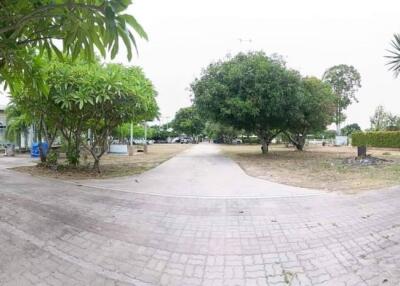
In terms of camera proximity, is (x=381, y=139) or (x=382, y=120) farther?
(x=382, y=120)

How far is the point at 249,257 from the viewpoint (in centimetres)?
430

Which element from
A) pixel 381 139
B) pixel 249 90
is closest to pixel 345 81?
pixel 381 139

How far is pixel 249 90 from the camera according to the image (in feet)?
68.2

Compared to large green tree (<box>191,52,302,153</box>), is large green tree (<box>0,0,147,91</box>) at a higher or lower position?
lower

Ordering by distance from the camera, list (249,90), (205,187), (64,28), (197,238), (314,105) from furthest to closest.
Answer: (314,105), (249,90), (205,187), (197,238), (64,28)

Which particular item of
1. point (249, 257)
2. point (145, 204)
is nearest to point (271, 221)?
point (249, 257)

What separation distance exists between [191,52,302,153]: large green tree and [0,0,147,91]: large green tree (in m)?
16.6

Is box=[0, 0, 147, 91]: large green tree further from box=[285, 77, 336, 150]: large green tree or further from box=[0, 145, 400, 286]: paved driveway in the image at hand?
box=[285, 77, 336, 150]: large green tree

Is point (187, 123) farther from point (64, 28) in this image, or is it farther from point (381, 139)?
point (64, 28)

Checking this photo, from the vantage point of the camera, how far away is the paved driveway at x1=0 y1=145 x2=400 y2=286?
3.82m

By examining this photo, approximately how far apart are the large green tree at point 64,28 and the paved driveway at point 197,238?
2.30 m

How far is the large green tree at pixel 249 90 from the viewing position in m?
20.6

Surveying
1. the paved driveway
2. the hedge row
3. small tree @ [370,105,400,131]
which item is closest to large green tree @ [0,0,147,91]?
the paved driveway

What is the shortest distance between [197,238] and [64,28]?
328 cm
